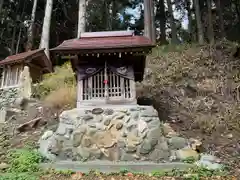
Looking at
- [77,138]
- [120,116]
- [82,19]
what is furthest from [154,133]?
[82,19]

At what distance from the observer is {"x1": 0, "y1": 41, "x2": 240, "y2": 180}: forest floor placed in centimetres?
687

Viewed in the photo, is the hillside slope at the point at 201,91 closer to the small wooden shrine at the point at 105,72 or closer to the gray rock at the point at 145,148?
the gray rock at the point at 145,148

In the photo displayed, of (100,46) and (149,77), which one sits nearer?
(100,46)

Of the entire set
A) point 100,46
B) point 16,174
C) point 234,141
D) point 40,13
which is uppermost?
point 40,13

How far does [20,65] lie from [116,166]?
8.60 m

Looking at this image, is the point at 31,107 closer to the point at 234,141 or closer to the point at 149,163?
the point at 149,163

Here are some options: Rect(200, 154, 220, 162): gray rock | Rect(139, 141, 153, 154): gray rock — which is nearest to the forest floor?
Rect(200, 154, 220, 162): gray rock

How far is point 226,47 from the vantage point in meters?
14.1

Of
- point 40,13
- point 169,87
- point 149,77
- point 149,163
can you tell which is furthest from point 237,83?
point 40,13

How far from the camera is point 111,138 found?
682cm

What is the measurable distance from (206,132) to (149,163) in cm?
258

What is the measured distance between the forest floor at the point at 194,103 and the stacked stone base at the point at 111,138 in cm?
75

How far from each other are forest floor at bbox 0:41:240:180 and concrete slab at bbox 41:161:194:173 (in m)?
0.25

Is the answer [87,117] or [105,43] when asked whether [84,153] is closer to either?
[87,117]
